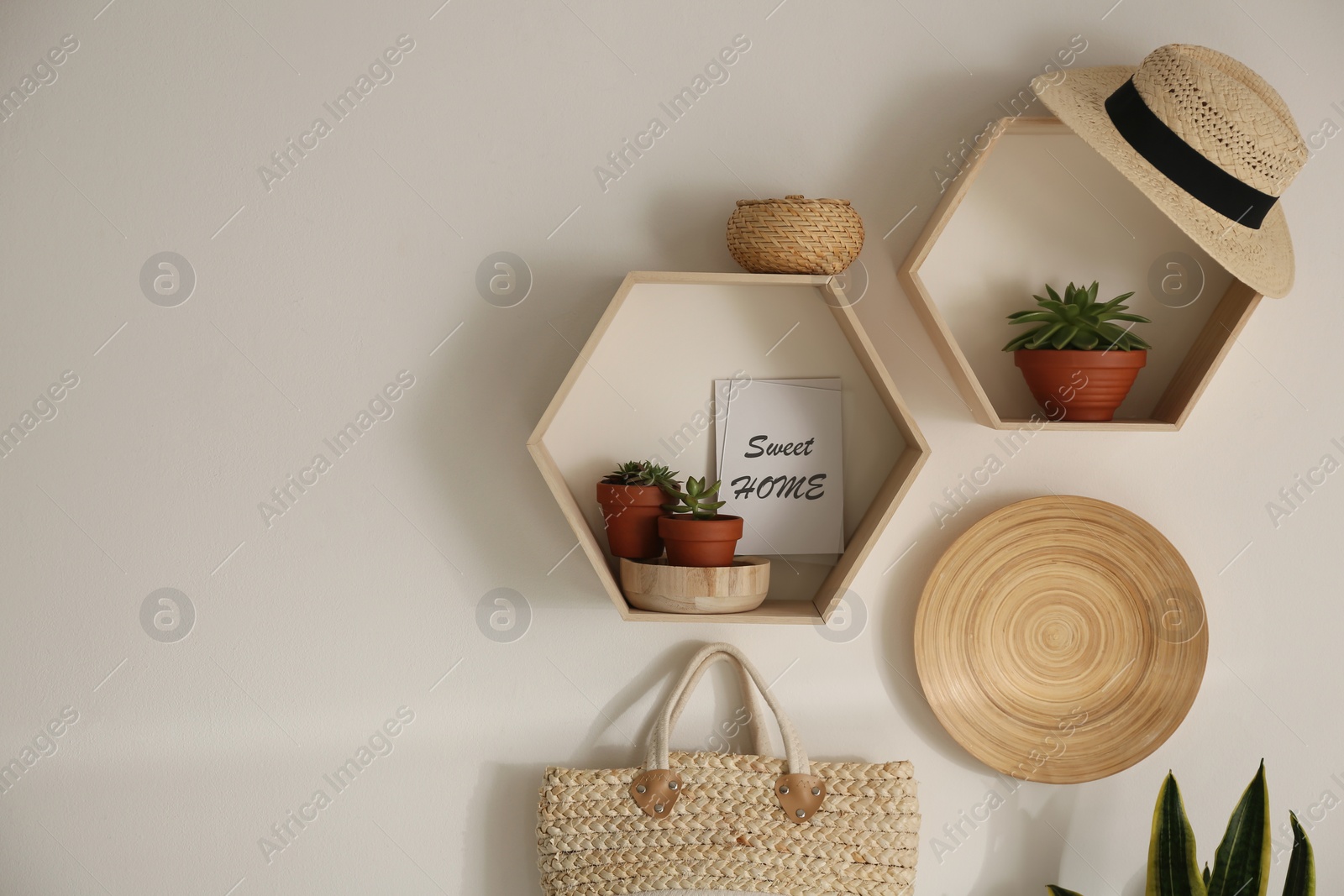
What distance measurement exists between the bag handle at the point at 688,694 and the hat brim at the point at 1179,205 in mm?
730

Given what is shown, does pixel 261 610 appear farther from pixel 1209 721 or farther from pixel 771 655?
pixel 1209 721

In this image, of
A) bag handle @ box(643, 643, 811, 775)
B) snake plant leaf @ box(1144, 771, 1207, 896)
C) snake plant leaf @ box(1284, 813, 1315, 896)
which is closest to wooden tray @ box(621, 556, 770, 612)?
bag handle @ box(643, 643, 811, 775)

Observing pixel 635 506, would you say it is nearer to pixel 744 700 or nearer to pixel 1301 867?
pixel 744 700

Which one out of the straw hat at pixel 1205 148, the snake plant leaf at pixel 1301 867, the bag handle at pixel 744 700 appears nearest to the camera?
the straw hat at pixel 1205 148

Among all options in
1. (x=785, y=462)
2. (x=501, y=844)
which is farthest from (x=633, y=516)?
(x=501, y=844)

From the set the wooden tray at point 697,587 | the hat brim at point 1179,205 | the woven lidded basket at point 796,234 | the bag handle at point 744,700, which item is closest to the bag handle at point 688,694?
the bag handle at point 744,700

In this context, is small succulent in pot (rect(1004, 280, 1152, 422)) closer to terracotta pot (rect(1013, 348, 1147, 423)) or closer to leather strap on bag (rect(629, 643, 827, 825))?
terracotta pot (rect(1013, 348, 1147, 423))

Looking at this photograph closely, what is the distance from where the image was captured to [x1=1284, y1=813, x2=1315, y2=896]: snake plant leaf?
98 centimetres

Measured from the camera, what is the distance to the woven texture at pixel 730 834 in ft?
3.42

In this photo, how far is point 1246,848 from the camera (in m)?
1.03

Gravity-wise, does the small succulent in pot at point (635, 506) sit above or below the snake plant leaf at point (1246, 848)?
above

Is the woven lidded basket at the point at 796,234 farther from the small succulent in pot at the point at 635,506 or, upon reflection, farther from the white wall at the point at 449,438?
the small succulent in pot at the point at 635,506

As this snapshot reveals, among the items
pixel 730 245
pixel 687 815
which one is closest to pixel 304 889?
pixel 687 815

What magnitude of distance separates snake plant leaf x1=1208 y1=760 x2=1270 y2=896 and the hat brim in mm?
607
